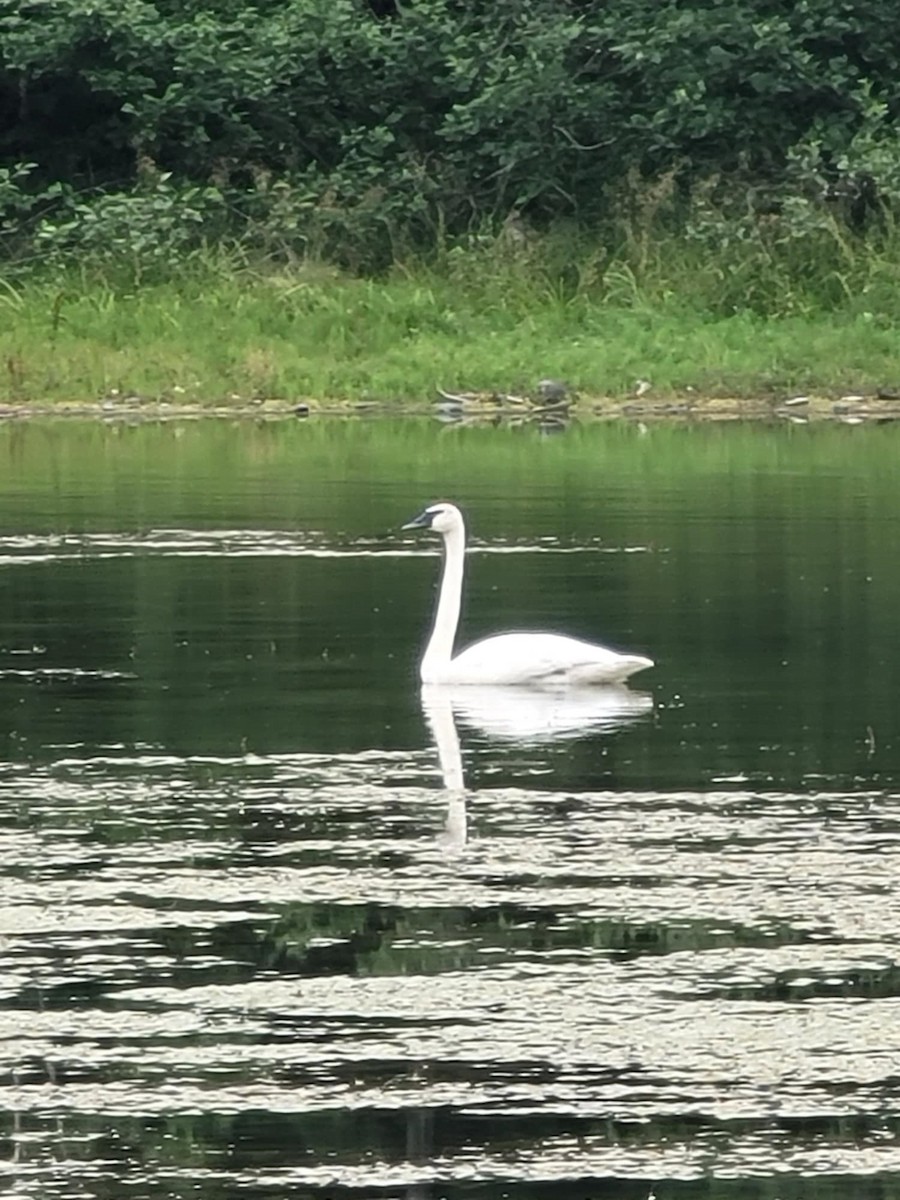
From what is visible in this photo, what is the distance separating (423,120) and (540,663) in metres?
22.0

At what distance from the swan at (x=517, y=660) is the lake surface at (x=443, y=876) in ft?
0.48

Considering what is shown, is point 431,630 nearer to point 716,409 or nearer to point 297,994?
point 297,994

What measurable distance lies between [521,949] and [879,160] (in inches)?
957

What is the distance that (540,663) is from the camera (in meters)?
13.6

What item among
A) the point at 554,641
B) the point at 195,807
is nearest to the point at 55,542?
the point at 554,641

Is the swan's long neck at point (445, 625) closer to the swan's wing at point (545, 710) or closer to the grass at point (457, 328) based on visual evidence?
the swan's wing at point (545, 710)

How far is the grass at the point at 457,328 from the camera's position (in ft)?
97.0

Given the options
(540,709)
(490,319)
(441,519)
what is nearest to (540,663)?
(540,709)

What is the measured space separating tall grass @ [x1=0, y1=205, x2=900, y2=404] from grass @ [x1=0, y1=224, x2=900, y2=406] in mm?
19

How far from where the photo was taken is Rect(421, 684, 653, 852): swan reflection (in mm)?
12523

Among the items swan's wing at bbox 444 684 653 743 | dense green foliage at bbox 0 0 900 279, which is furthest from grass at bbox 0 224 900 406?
swan's wing at bbox 444 684 653 743

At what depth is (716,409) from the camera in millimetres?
29109

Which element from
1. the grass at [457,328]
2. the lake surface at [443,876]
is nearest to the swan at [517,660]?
the lake surface at [443,876]

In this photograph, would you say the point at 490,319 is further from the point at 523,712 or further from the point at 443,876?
the point at 443,876
